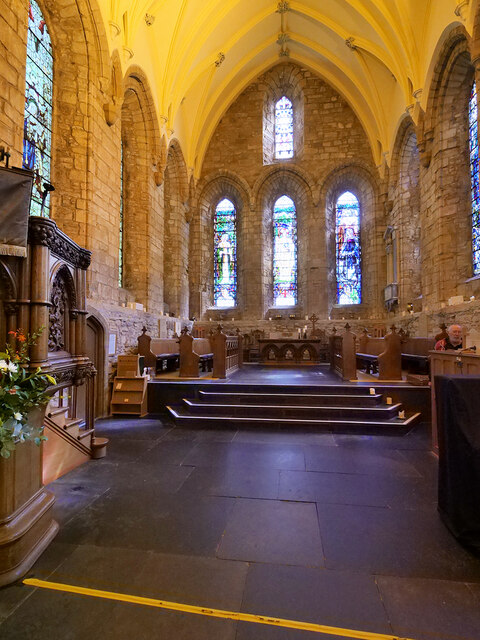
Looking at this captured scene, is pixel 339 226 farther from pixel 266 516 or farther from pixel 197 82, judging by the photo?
pixel 266 516

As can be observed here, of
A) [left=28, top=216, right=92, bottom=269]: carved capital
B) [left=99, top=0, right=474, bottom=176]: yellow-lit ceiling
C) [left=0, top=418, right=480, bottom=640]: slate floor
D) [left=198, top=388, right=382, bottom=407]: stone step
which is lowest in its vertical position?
[left=0, top=418, right=480, bottom=640]: slate floor

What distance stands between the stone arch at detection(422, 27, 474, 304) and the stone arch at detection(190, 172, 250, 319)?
25.7ft

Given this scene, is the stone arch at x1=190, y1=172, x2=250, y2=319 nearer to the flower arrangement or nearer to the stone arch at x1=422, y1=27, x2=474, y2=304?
the stone arch at x1=422, y1=27, x2=474, y2=304

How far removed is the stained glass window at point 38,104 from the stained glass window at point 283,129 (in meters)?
10.6

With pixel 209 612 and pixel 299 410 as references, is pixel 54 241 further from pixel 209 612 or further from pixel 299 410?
pixel 299 410

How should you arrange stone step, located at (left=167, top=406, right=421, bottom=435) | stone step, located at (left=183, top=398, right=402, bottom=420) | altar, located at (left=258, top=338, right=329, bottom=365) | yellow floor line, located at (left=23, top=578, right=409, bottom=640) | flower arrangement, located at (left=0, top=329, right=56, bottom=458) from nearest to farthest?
yellow floor line, located at (left=23, top=578, right=409, bottom=640) < flower arrangement, located at (left=0, top=329, right=56, bottom=458) < stone step, located at (left=167, top=406, right=421, bottom=435) < stone step, located at (left=183, top=398, right=402, bottom=420) < altar, located at (left=258, top=338, right=329, bottom=365)

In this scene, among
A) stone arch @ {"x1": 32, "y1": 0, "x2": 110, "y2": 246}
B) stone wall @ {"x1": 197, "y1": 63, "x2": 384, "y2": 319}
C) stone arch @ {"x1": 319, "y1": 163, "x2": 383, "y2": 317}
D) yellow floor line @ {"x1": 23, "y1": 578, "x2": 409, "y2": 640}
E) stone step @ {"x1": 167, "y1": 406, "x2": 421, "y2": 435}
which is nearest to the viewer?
yellow floor line @ {"x1": 23, "y1": 578, "x2": 409, "y2": 640}

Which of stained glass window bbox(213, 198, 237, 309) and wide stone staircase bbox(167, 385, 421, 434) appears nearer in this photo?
wide stone staircase bbox(167, 385, 421, 434)

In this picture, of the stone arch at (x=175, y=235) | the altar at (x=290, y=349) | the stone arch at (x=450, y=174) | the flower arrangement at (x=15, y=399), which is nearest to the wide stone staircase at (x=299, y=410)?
the flower arrangement at (x=15, y=399)

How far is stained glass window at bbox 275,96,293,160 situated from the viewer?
15617 millimetres

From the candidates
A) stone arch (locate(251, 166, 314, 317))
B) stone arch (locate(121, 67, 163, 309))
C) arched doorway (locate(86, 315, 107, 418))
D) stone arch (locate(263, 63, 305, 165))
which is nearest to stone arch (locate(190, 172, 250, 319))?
stone arch (locate(251, 166, 314, 317))

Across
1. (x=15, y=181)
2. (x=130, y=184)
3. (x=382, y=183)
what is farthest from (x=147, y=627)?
(x=382, y=183)

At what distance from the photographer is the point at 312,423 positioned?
5.67m

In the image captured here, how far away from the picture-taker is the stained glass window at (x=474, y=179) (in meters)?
8.41
